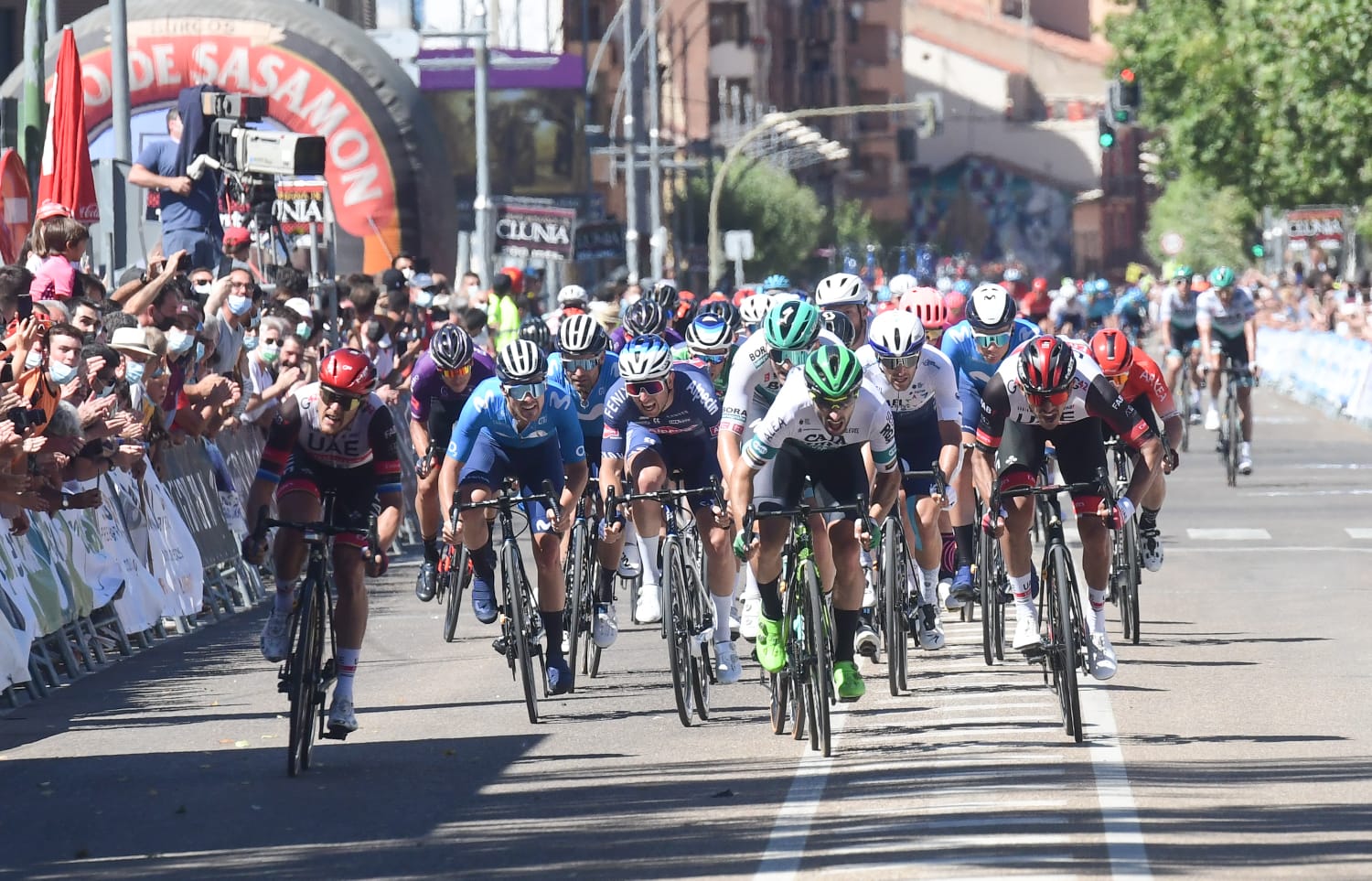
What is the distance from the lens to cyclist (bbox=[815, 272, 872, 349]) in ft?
48.6

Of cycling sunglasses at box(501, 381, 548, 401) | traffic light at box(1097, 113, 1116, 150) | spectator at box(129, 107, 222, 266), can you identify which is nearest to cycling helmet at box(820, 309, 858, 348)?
cycling sunglasses at box(501, 381, 548, 401)

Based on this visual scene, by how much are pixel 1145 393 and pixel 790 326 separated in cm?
343

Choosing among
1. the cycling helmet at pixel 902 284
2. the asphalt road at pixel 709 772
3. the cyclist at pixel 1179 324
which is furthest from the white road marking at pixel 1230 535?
the cyclist at pixel 1179 324

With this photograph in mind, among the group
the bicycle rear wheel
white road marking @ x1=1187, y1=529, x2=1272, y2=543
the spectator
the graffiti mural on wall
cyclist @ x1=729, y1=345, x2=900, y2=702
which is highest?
the graffiti mural on wall

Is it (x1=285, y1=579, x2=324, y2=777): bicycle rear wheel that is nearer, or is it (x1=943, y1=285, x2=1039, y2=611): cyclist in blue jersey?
(x1=285, y1=579, x2=324, y2=777): bicycle rear wheel

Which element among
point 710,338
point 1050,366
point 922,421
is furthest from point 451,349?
point 1050,366

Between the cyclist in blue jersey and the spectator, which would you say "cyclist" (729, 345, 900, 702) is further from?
the spectator

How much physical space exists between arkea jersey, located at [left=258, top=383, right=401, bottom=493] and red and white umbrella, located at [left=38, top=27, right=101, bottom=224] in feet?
27.2

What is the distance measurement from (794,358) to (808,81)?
126 m

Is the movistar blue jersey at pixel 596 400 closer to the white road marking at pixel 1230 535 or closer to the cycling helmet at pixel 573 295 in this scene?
the white road marking at pixel 1230 535

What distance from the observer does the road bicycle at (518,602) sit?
1225cm

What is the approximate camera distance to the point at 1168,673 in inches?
523

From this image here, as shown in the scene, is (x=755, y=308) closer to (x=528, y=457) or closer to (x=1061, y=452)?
(x=528, y=457)

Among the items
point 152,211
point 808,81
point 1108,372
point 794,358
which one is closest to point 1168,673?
point 1108,372
